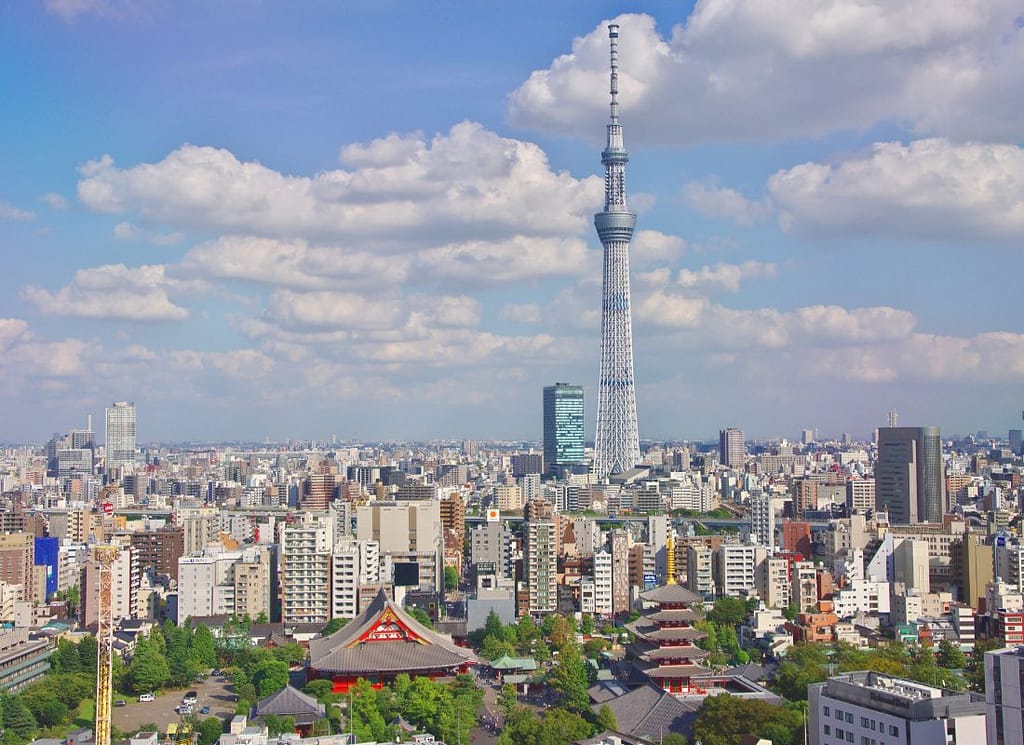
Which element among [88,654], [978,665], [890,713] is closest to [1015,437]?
[978,665]

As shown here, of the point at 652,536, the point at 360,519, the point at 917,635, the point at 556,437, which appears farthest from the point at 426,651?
the point at 556,437

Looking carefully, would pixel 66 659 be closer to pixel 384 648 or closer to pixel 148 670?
pixel 148 670

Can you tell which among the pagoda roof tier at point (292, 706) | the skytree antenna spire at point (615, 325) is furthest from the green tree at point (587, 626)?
the skytree antenna spire at point (615, 325)

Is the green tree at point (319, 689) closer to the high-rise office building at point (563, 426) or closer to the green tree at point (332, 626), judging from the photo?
the green tree at point (332, 626)

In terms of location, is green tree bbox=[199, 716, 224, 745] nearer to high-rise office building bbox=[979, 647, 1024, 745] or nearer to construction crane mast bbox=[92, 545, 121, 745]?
construction crane mast bbox=[92, 545, 121, 745]

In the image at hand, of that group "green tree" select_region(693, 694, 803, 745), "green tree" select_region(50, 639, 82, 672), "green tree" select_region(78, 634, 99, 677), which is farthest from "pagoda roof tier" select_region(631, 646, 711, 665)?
"green tree" select_region(50, 639, 82, 672)

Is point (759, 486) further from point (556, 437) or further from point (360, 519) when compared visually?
point (360, 519)
